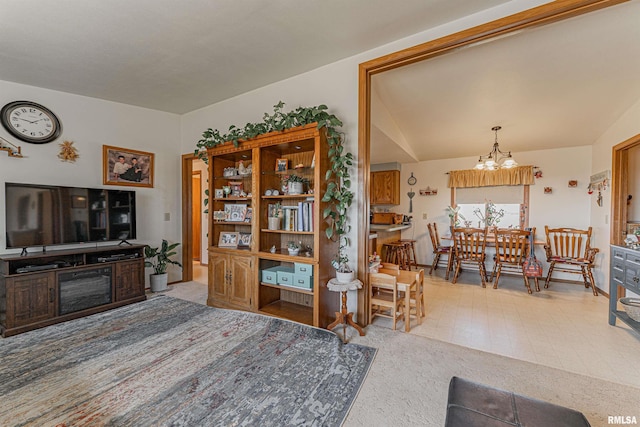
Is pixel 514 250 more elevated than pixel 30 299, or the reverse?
pixel 514 250

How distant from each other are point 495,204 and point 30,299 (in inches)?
270

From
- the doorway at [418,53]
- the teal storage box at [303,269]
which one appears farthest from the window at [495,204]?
the teal storage box at [303,269]

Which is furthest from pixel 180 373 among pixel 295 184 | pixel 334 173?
pixel 334 173

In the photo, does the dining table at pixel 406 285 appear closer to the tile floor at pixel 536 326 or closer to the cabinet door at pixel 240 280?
the tile floor at pixel 536 326

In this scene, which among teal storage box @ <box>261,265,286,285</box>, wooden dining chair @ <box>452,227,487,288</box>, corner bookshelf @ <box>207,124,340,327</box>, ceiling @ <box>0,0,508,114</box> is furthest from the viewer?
wooden dining chair @ <box>452,227,487,288</box>

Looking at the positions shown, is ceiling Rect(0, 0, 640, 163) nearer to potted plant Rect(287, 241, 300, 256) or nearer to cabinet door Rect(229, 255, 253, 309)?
potted plant Rect(287, 241, 300, 256)

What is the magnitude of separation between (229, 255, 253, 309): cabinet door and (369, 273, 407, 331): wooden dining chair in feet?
4.22

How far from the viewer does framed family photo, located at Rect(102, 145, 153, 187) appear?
3.54m

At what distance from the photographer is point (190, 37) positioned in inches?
89.0

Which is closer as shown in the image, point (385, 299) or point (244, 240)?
point (385, 299)

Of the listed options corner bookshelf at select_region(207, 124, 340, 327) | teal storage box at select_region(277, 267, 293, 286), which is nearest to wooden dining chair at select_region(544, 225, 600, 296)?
corner bookshelf at select_region(207, 124, 340, 327)

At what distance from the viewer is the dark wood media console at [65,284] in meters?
2.50

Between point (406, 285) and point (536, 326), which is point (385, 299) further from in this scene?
point (536, 326)

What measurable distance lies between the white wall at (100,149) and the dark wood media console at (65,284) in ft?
2.07
